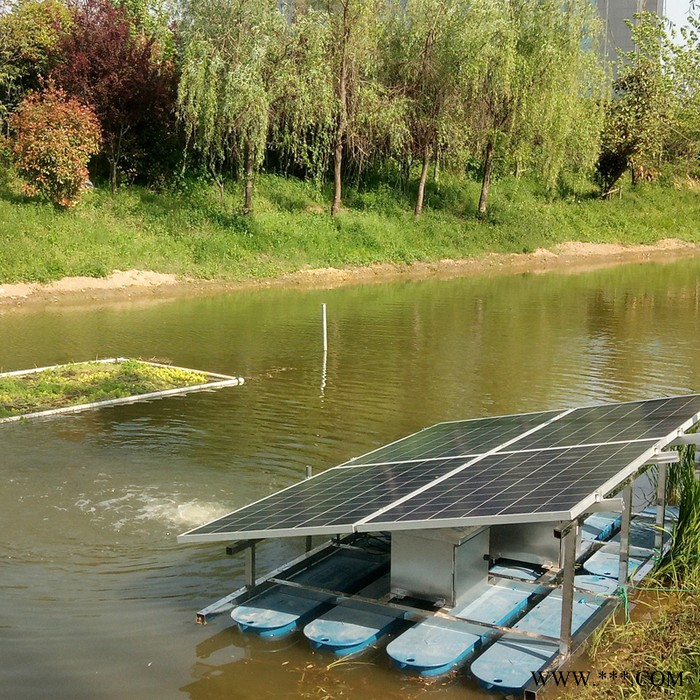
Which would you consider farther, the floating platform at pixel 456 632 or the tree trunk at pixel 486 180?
the tree trunk at pixel 486 180

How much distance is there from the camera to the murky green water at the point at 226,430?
7270 mm

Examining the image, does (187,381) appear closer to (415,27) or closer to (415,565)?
(415,565)

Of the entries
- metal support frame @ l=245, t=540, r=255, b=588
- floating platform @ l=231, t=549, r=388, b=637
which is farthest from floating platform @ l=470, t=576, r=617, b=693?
metal support frame @ l=245, t=540, r=255, b=588

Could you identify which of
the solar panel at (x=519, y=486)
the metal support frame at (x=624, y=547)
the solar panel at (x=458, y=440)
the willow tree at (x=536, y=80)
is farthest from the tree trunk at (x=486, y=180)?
the metal support frame at (x=624, y=547)

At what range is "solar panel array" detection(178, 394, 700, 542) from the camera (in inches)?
263

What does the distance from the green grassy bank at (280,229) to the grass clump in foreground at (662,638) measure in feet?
77.3

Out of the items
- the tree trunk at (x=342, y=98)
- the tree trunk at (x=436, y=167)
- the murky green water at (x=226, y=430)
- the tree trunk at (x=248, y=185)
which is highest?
the tree trunk at (x=342, y=98)

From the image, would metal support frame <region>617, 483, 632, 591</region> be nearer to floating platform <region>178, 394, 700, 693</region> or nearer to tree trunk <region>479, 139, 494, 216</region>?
floating platform <region>178, 394, 700, 693</region>

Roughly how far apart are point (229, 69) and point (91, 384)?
19152 millimetres

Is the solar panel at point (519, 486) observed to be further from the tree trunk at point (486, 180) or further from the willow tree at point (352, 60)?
the tree trunk at point (486, 180)

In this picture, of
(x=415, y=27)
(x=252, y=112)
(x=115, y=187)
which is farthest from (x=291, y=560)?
(x=415, y=27)

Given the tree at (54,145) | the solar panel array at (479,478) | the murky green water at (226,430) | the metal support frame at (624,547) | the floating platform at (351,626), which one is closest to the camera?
the solar panel array at (479,478)

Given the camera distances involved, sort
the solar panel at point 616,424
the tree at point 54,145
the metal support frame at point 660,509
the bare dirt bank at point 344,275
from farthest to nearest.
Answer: the tree at point 54,145, the bare dirt bank at point 344,275, the metal support frame at point 660,509, the solar panel at point 616,424

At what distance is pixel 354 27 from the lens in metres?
36.1
